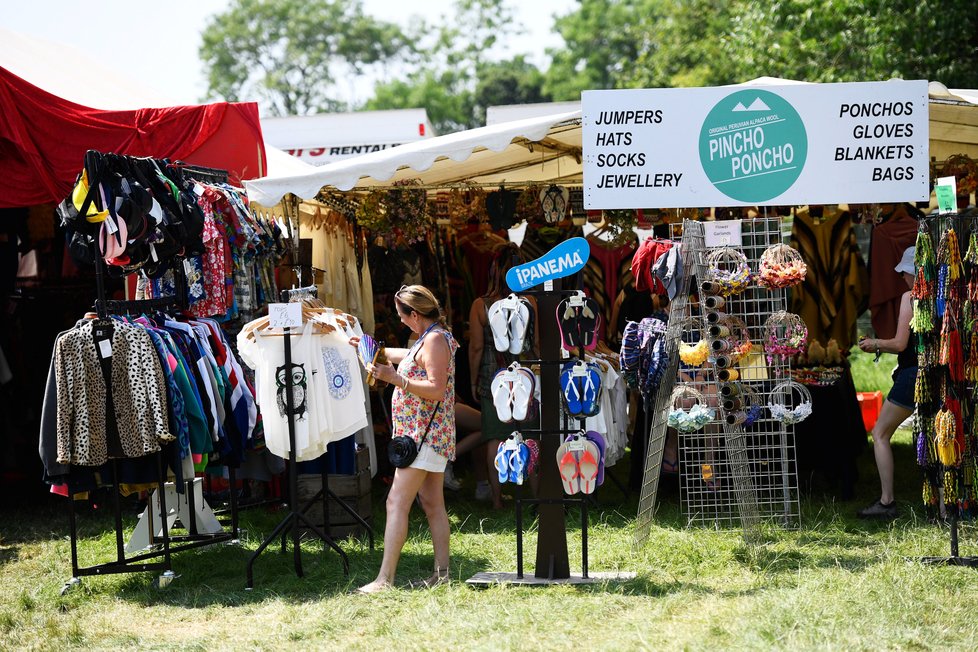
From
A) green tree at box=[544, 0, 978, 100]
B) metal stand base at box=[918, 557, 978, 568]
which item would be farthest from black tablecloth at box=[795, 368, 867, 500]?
green tree at box=[544, 0, 978, 100]

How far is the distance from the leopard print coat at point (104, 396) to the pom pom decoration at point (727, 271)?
9.33ft

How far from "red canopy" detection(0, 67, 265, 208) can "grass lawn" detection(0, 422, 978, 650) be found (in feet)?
7.53

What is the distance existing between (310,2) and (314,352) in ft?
131

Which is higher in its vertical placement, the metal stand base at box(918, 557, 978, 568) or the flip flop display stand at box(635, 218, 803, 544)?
the flip flop display stand at box(635, 218, 803, 544)

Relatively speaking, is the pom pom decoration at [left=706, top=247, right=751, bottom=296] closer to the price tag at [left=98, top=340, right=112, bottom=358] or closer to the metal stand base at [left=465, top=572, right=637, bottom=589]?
the metal stand base at [left=465, top=572, right=637, bottom=589]

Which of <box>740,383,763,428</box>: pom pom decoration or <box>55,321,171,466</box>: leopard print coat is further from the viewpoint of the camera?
<box>740,383,763,428</box>: pom pom decoration

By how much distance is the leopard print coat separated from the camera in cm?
486

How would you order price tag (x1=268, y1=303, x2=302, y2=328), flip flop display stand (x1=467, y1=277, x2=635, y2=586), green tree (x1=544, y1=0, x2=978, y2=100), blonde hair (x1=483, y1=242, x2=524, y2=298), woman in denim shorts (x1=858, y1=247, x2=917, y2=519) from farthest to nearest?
green tree (x1=544, y1=0, x2=978, y2=100)
blonde hair (x1=483, y1=242, x2=524, y2=298)
woman in denim shorts (x1=858, y1=247, x2=917, y2=519)
price tag (x1=268, y1=303, x2=302, y2=328)
flip flop display stand (x1=467, y1=277, x2=635, y2=586)

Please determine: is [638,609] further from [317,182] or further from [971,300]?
[317,182]

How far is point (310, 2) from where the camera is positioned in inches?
1662

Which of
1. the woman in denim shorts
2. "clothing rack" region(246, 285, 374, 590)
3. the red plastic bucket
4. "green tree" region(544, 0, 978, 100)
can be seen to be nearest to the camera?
"clothing rack" region(246, 285, 374, 590)

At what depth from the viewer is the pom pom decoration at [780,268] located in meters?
5.27

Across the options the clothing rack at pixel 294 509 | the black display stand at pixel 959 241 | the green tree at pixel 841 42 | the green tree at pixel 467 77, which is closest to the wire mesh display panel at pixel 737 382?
the black display stand at pixel 959 241

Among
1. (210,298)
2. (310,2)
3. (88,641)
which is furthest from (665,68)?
(88,641)
